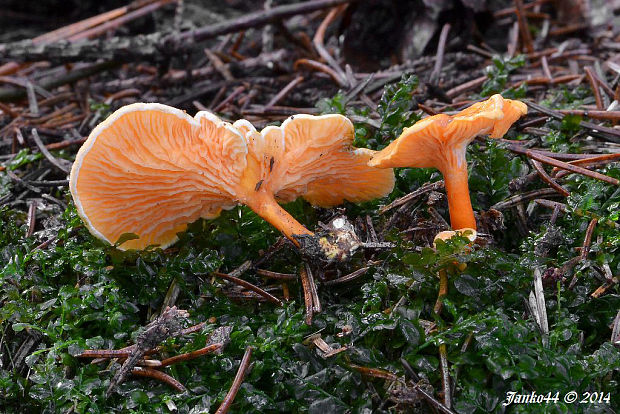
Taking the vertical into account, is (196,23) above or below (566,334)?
above

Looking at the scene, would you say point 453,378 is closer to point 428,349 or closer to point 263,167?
point 428,349

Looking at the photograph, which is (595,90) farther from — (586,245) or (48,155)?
(48,155)

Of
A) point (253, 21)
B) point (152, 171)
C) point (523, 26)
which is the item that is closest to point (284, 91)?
point (253, 21)

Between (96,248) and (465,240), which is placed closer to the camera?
(465,240)

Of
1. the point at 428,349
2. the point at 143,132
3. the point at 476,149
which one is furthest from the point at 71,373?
the point at 476,149

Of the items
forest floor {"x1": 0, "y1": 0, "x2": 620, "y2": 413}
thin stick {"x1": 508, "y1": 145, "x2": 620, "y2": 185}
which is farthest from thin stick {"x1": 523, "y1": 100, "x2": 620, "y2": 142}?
thin stick {"x1": 508, "y1": 145, "x2": 620, "y2": 185}

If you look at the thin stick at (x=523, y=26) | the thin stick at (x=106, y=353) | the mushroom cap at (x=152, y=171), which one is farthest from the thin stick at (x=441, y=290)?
the thin stick at (x=523, y=26)

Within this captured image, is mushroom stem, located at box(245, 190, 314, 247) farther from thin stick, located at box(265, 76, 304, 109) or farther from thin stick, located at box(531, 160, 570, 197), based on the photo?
thin stick, located at box(265, 76, 304, 109)
